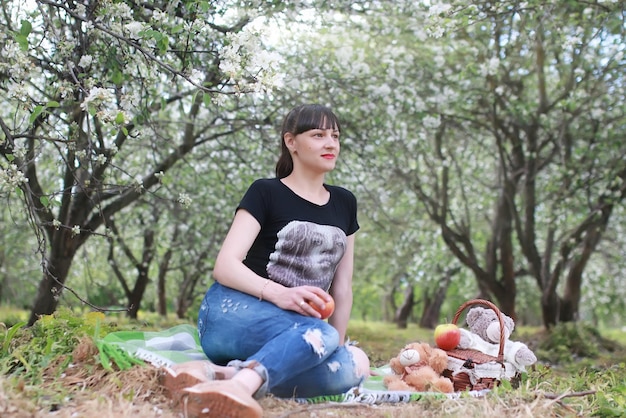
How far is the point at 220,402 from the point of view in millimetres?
2283

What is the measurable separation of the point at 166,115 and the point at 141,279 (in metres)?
3.21

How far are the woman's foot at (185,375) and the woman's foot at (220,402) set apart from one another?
5.3 inches

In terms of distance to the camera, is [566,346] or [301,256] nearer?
[301,256]

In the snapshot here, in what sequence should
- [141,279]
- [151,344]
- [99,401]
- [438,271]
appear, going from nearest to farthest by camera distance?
1. [99,401]
2. [151,344]
3. [141,279]
4. [438,271]

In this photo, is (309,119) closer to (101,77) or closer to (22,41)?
(22,41)

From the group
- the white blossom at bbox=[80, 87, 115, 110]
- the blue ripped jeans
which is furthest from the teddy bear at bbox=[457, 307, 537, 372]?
the white blossom at bbox=[80, 87, 115, 110]

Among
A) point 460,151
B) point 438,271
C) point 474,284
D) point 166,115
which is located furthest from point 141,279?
point 474,284

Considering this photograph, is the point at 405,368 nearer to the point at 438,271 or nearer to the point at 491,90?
the point at 491,90

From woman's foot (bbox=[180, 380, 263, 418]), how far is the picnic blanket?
18.2 inches

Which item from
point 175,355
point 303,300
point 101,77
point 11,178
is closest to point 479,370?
point 303,300

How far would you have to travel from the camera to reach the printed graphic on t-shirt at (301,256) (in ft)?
10.3

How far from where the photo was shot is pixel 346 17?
5984mm

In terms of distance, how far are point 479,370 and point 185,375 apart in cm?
154

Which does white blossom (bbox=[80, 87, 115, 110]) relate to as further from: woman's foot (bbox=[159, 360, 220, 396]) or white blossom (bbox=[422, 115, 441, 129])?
white blossom (bbox=[422, 115, 441, 129])
